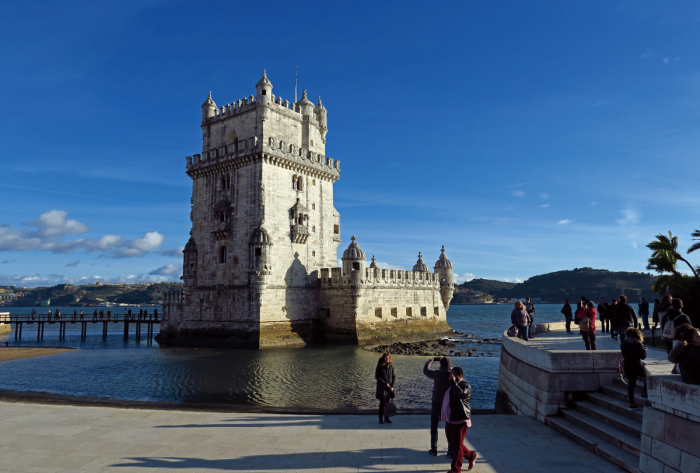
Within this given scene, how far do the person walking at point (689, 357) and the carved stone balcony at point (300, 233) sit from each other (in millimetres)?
33808

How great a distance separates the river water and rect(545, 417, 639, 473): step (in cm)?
654

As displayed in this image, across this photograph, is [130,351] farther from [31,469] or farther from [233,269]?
[31,469]

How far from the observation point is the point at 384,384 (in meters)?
11.9

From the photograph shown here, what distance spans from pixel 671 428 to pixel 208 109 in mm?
43552

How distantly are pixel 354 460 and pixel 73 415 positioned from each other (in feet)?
28.4

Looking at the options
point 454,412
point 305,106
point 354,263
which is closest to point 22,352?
point 354,263

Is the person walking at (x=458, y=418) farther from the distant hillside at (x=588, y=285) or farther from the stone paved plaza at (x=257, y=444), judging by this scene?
the distant hillside at (x=588, y=285)

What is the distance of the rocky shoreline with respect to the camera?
1348 inches

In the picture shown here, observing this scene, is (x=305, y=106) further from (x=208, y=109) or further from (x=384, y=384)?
(x=384, y=384)

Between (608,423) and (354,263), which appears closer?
(608,423)

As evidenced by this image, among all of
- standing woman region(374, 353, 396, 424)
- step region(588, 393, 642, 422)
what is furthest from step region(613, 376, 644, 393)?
standing woman region(374, 353, 396, 424)

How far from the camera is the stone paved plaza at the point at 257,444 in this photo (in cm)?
870

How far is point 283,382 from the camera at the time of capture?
22.5 m

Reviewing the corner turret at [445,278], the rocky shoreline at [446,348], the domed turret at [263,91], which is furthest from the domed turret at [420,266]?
the domed turret at [263,91]
